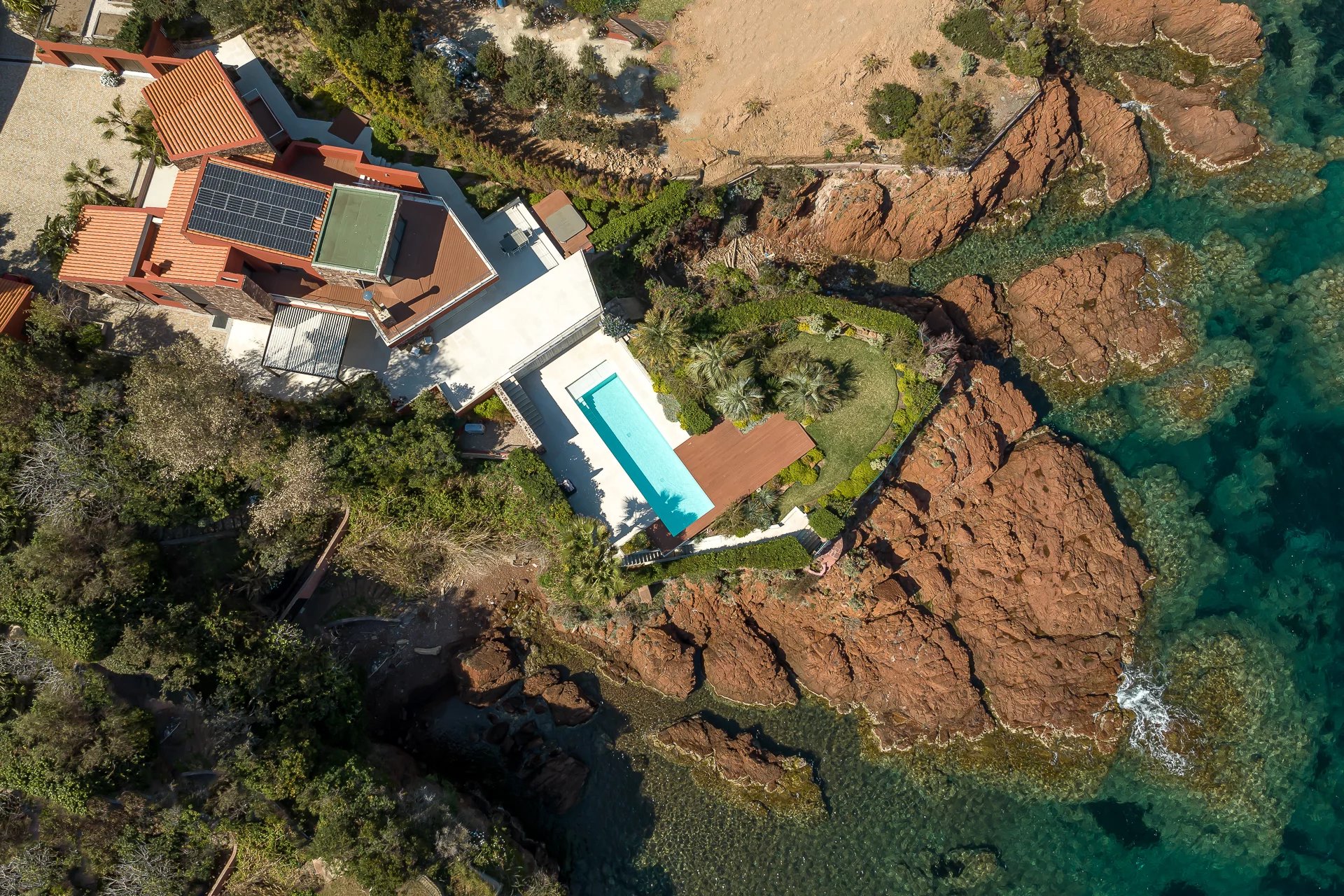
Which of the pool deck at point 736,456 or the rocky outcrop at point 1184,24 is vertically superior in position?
the rocky outcrop at point 1184,24

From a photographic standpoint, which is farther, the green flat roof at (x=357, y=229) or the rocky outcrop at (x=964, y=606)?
the rocky outcrop at (x=964, y=606)

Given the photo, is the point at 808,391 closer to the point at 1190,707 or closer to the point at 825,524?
the point at 825,524

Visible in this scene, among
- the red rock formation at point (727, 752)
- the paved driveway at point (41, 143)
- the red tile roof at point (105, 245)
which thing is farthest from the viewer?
the red rock formation at point (727, 752)

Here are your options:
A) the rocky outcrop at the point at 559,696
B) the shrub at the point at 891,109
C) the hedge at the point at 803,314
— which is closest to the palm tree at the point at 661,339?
the hedge at the point at 803,314

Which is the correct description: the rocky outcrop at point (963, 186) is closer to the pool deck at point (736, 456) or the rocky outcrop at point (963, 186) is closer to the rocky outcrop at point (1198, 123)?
the rocky outcrop at point (1198, 123)

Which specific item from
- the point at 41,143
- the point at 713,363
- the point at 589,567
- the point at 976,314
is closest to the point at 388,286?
the point at 713,363

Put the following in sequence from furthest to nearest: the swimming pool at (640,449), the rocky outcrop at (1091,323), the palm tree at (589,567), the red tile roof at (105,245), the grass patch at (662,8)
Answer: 1. the rocky outcrop at (1091,323)
2. the grass patch at (662,8)
3. the swimming pool at (640,449)
4. the palm tree at (589,567)
5. the red tile roof at (105,245)

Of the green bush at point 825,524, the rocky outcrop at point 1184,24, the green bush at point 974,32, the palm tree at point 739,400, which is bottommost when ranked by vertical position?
the green bush at point 825,524
